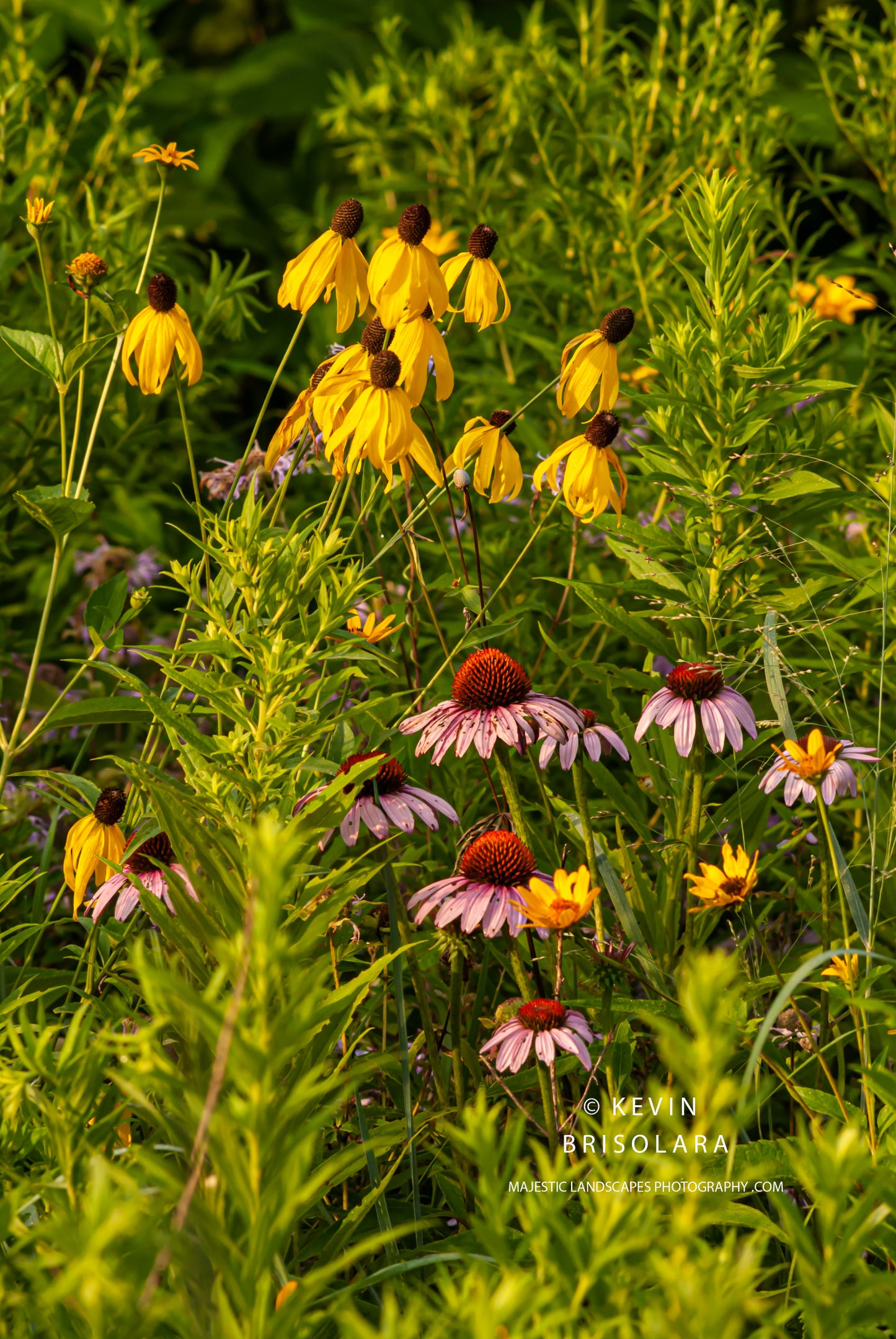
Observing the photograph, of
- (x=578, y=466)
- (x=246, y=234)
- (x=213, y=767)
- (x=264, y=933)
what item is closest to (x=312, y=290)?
(x=578, y=466)

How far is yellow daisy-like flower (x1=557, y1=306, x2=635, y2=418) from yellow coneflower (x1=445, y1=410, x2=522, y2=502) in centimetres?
7

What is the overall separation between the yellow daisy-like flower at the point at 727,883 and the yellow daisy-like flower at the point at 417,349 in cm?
48

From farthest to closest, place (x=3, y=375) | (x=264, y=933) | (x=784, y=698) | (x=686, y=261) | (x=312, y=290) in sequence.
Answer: (x=686, y=261)
(x=3, y=375)
(x=312, y=290)
(x=784, y=698)
(x=264, y=933)

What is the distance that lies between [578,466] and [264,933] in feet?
2.58

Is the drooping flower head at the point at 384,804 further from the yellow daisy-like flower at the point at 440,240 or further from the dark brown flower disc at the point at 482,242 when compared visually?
the yellow daisy-like flower at the point at 440,240

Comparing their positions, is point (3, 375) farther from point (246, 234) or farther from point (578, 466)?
point (246, 234)

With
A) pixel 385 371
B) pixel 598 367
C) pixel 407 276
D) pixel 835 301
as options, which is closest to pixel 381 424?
pixel 385 371

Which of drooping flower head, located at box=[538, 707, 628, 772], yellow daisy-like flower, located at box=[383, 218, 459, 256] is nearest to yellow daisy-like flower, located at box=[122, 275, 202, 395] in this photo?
drooping flower head, located at box=[538, 707, 628, 772]

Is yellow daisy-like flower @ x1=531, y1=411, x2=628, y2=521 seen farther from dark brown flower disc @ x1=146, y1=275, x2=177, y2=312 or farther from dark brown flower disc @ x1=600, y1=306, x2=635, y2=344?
dark brown flower disc @ x1=146, y1=275, x2=177, y2=312

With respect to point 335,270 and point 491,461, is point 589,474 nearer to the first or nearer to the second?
point 491,461

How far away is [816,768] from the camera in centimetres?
89

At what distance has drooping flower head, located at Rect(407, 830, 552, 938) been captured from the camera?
0.92 metres

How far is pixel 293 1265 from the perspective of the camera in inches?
32.1

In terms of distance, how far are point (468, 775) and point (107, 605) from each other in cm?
48
